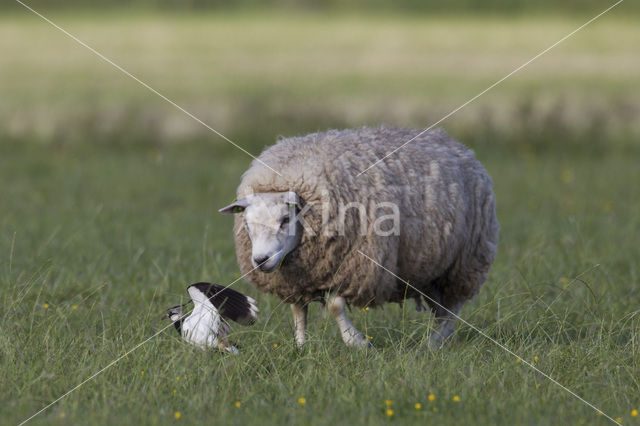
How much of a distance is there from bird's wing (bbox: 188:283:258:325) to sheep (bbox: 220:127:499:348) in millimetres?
214

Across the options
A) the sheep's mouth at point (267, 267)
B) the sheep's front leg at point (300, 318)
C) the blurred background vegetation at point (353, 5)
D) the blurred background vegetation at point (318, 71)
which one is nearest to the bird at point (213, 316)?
the sheep's mouth at point (267, 267)

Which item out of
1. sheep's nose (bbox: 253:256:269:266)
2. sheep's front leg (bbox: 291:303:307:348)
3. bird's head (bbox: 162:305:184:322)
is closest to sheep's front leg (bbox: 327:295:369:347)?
sheep's front leg (bbox: 291:303:307:348)

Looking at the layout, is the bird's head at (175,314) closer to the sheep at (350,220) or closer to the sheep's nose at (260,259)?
the sheep at (350,220)

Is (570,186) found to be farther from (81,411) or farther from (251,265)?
(81,411)

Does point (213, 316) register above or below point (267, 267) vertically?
below

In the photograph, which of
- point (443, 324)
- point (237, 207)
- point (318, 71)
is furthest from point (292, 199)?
point (318, 71)

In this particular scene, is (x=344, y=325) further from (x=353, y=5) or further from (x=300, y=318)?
(x=353, y=5)

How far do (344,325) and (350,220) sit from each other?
0.61 m

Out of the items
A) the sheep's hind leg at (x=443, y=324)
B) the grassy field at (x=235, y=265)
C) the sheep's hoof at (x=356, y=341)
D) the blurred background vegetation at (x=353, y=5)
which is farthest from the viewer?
the blurred background vegetation at (x=353, y=5)

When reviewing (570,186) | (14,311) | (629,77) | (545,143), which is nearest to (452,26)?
(629,77)

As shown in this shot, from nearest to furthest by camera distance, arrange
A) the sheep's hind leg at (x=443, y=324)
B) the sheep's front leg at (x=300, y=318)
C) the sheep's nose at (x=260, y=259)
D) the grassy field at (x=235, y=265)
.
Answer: the grassy field at (x=235, y=265) < the sheep's nose at (x=260, y=259) < the sheep's front leg at (x=300, y=318) < the sheep's hind leg at (x=443, y=324)

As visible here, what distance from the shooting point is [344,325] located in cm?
501

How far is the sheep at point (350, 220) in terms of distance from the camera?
494 cm

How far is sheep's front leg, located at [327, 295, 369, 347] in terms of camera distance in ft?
16.3
